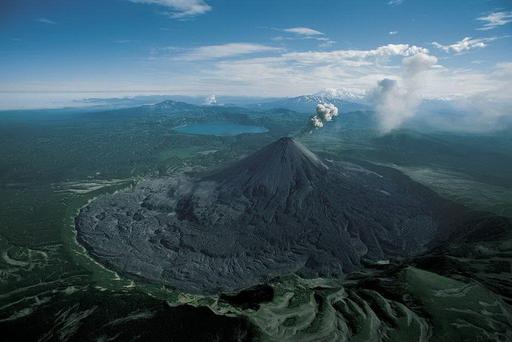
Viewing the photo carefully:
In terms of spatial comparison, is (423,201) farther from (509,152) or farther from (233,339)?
(509,152)

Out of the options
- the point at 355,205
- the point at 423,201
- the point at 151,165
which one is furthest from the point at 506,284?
the point at 151,165

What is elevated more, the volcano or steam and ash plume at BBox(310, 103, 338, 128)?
steam and ash plume at BBox(310, 103, 338, 128)

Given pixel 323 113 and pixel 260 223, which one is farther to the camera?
pixel 323 113

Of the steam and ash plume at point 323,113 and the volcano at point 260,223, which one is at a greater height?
the steam and ash plume at point 323,113

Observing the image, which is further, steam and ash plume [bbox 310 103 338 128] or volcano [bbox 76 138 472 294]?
steam and ash plume [bbox 310 103 338 128]

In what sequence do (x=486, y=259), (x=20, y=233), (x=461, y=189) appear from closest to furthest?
1. (x=486, y=259)
2. (x=20, y=233)
3. (x=461, y=189)

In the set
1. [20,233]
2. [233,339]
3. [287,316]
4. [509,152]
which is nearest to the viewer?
[233,339]

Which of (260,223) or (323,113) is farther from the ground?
(323,113)

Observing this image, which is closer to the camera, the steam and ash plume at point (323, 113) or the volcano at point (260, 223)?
the volcano at point (260, 223)
